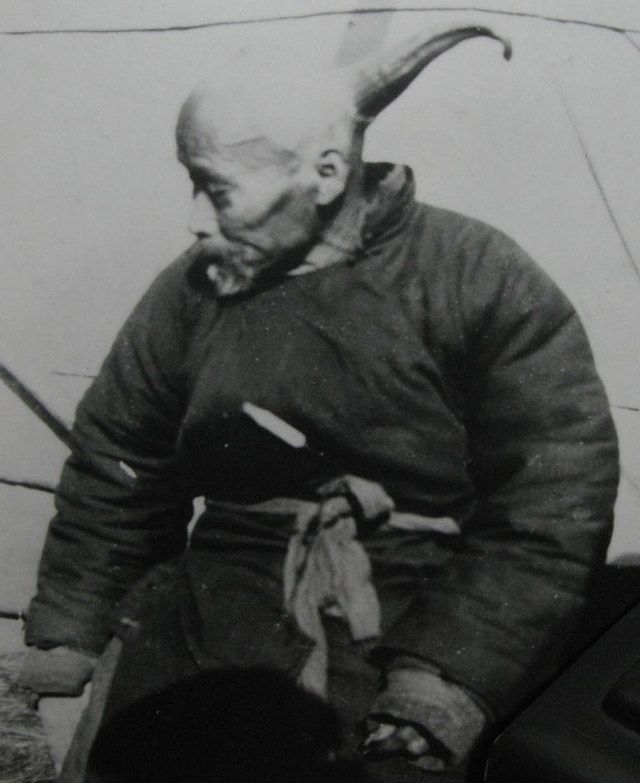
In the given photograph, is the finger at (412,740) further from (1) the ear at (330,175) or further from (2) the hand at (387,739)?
(1) the ear at (330,175)

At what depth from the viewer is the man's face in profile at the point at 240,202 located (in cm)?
137

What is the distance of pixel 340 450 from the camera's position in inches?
55.0

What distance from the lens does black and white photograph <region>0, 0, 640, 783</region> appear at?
1379 mm

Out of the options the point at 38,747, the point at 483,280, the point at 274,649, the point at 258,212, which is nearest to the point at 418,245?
the point at 483,280

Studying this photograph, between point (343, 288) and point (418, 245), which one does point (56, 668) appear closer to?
point (343, 288)

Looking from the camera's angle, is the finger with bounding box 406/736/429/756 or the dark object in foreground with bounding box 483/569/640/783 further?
the dark object in foreground with bounding box 483/569/640/783

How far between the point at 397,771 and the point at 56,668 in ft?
1.64

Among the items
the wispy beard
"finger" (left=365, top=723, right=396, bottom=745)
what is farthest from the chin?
"finger" (left=365, top=723, right=396, bottom=745)

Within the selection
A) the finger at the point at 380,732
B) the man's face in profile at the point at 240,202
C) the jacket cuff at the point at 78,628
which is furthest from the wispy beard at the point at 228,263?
the finger at the point at 380,732

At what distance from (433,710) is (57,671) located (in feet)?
1.74

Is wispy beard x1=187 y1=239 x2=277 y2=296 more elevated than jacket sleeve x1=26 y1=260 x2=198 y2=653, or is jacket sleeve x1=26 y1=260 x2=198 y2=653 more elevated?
wispy beard x1=187 y1=239 x2=277 y2=296

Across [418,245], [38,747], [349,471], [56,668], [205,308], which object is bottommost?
[38,747]

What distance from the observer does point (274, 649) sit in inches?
55.6

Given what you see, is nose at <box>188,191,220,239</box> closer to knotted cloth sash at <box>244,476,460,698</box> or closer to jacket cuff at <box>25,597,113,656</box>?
knotted cloth sash at <box>244,476,460,698</box>
